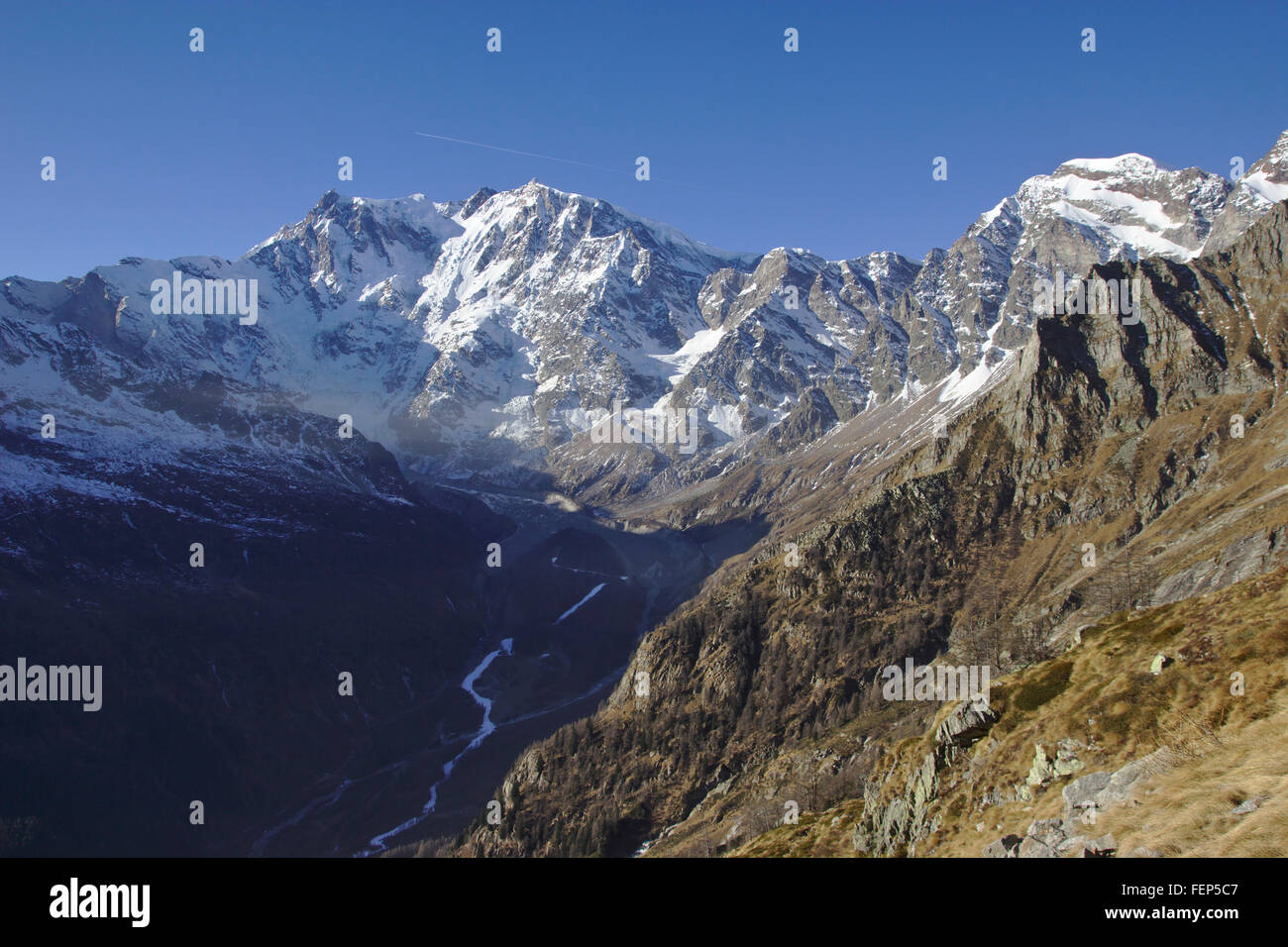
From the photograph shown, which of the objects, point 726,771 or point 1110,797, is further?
point 726,771
